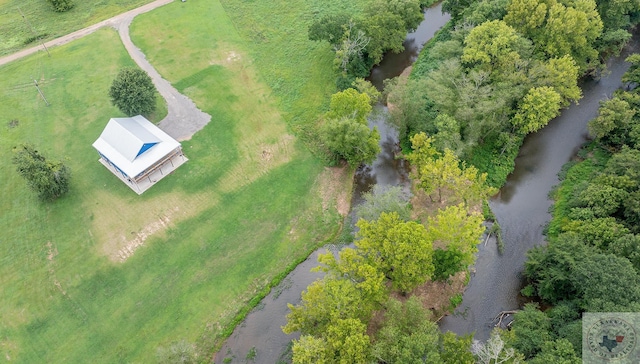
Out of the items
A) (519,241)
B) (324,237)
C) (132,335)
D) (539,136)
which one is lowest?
(132,335)

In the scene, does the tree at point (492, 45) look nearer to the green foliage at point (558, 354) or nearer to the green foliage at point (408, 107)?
the green foliage at point (408, 107)

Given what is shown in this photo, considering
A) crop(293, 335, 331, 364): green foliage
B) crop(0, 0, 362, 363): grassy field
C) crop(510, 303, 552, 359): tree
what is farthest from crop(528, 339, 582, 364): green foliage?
crop(0, 0, 362, 363): grassy field

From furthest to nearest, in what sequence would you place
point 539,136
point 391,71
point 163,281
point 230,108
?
point 391,71 → point 230,108 → point 539,136 → point 163,281

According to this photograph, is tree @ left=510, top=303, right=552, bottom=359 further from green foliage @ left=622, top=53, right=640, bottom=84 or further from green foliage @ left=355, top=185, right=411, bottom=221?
green foliage @ left=622, top=53, right=640, bottom=84

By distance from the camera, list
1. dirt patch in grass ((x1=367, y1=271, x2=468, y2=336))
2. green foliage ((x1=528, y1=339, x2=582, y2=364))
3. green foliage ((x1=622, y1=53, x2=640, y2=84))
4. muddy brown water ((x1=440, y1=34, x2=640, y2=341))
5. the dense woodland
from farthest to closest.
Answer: green foliage ((x1=622, y1=53, x2=640, y2=84)) → muddy brown water ((x1=440, y1=34, x2=640, y2=341)) → dirt patch in grass ((x1=367, y1=271, x2=468, y2=336)) → the dense woodland → green foliage ((x1=528, y1=339, x2=582, y2=364))

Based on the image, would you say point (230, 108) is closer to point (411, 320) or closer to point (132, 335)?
point (132, 335)

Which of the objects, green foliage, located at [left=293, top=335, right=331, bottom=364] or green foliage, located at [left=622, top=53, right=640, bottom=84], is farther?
green foliage, located at [left=622, top=53, right=640, bottom=84]

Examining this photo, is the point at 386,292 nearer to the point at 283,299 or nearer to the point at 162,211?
the point at 283,299

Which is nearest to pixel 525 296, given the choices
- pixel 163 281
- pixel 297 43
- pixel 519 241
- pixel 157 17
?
pixel 519 241
